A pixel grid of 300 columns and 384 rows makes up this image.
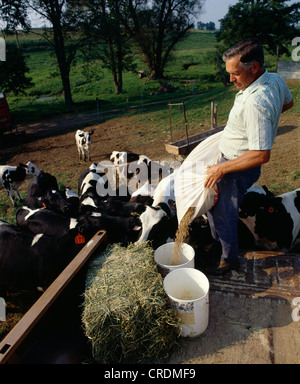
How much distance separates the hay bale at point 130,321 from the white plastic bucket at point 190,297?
0.09 m

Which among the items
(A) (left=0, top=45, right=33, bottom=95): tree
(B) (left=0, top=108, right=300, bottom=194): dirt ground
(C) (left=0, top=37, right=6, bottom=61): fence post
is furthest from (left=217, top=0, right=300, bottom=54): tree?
(C) (left=0, top=37, right=6, bottom=61): fence post

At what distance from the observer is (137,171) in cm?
771

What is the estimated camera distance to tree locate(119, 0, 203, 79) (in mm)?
30312

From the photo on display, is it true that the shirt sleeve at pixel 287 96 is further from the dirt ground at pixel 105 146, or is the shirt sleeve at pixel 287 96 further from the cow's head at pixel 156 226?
the dirt ground at pixel 105 146

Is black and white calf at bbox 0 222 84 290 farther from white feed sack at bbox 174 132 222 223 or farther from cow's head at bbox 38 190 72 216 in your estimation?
white feed sack at bbox 174 132 222 223

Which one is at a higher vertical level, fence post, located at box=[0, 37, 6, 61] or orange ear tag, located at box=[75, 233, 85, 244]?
fence post, located at box=[0, 37, 6, 61]

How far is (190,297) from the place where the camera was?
129 inches

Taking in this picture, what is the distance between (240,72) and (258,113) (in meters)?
0.49

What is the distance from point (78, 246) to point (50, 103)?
68.6ft

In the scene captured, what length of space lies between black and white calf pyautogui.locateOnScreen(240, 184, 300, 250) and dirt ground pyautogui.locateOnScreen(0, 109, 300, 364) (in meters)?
0.81

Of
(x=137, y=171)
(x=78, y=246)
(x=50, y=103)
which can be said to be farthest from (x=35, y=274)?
(x=50, y=103)

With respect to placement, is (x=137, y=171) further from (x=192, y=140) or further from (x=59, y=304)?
(x=59, y=304)

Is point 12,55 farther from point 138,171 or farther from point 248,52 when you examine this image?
point 248,52

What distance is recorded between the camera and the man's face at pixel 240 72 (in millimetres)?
2896
